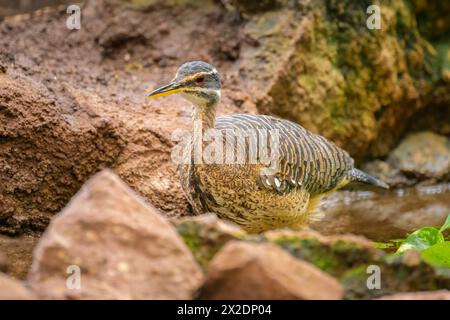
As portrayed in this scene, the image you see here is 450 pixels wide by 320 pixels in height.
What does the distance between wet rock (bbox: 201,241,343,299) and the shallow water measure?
11.7 feet

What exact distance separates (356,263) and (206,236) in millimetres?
758

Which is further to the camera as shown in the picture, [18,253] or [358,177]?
[358,177]

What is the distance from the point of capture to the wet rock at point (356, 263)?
4055 millimetres

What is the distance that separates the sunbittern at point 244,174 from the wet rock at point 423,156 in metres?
2.89

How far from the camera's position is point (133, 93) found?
7.84 metres

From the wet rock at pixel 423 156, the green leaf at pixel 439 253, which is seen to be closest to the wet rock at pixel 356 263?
the green leaf at pixel 439 253

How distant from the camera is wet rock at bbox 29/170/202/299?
3607 millimetres

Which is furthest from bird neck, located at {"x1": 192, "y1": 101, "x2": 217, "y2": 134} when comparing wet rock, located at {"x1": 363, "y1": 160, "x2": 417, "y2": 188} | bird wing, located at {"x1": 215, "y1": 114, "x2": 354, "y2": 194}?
wet rock, located at {"x1": 363, "y1": 160, "x2": 417, "y2": 188}

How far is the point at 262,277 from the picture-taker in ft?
11.6

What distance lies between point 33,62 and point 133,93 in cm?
98

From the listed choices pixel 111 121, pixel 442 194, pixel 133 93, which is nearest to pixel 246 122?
pixel 111 121

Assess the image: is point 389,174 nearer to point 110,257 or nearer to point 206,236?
point 206,236

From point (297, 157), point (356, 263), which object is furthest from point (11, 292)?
point (297, 157)

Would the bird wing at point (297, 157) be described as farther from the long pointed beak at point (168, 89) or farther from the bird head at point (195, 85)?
the long pointed beak at point (168, 89)
